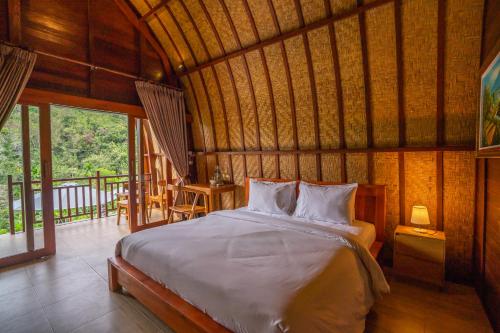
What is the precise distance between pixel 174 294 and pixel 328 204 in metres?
1.82

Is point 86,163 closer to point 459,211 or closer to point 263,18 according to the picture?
point 263,18

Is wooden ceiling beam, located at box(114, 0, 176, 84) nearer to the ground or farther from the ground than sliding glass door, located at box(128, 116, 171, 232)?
farther from the ground

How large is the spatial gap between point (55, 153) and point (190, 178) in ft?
16.2

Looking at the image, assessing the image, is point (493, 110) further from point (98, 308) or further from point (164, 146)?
point (164, 146)

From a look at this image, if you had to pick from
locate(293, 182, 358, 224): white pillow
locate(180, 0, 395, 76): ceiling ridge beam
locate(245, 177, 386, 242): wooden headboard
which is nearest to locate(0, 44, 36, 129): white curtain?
locate(180, 0, 395, 76): ceiling ridge beam

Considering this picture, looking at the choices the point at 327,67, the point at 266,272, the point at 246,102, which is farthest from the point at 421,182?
the point at 246,102

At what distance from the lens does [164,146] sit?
443cm

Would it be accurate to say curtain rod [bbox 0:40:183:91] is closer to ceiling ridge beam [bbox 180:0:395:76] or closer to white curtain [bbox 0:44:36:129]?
white curtain [bbox 0:44:36:129]

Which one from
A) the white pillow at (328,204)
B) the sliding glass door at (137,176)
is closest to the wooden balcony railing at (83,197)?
the sliding glass door at (137,176)

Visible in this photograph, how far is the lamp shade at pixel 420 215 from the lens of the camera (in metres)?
2.52

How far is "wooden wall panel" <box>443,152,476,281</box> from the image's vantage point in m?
2.52

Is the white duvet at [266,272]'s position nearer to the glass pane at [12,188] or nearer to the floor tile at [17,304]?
the floor tile at [17,304]

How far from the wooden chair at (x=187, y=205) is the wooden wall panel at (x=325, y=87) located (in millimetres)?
2269

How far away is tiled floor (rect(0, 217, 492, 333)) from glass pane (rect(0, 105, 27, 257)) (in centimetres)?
46
